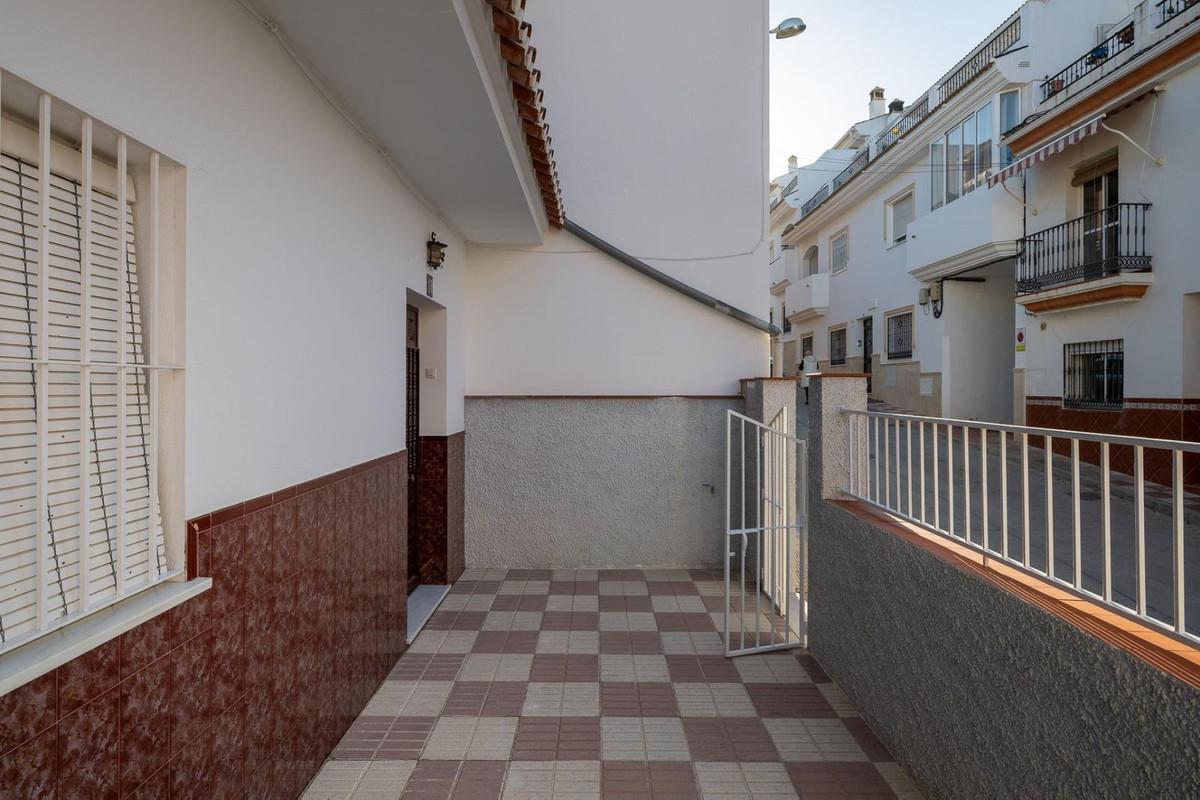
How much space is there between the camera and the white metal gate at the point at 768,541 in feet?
15.4

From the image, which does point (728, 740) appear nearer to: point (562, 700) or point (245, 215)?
point (562, 700)

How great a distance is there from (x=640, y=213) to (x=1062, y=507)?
5.68 metres

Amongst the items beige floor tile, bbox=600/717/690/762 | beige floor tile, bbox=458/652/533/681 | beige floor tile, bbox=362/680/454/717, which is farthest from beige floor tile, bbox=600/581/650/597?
beige floor tile, bbox=600/717/690/762

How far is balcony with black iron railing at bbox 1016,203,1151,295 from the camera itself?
1055 centimetres

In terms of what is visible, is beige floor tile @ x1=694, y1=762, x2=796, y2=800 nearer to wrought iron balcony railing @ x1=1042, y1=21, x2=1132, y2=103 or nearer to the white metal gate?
the white metal gate

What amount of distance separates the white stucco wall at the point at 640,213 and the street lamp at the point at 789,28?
445 mm

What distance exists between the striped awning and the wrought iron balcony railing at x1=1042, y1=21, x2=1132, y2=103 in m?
1.12

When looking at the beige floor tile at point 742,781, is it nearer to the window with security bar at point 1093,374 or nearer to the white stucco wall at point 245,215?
the white stucco wall at point 245,215

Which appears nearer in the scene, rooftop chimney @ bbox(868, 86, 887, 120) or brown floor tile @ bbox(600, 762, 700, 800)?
brown floor tile @ bbox(600, 762, 700, 800)

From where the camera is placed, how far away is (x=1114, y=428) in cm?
1092

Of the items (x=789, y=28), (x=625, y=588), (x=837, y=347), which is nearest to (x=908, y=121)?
(x=837, y=347)

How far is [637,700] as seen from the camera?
159 inches

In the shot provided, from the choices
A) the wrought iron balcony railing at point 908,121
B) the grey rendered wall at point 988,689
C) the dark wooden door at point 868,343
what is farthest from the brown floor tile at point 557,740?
the dark wooden door at point 868,343

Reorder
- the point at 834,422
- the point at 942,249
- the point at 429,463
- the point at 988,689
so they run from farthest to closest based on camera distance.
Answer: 1. the point at 942,249
2. the point at 429,463
3. the point at 834,422
4. the point at 988,689
